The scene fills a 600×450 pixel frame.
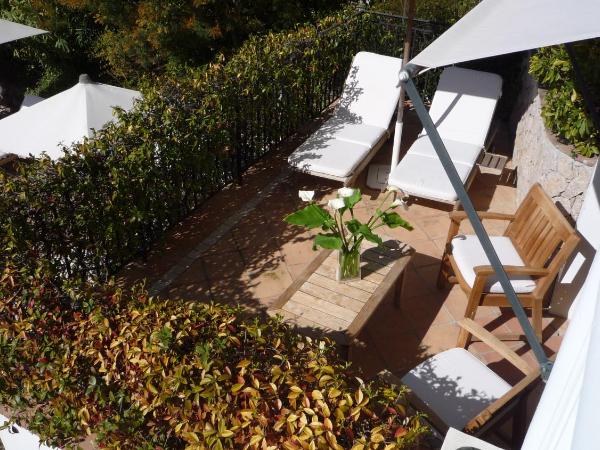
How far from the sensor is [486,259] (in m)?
4.28

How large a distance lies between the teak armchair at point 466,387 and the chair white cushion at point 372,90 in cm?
375

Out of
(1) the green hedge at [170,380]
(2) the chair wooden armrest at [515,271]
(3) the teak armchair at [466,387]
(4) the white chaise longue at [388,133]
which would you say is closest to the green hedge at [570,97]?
(4) the white chaise longue at [388,133]

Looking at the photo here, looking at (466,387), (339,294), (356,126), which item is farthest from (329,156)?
(466,387)

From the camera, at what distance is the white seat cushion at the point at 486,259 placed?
4.04 m

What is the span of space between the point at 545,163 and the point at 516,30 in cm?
256

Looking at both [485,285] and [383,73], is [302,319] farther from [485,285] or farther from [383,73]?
[383,73]

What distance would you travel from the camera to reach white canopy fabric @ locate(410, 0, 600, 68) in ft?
8.11

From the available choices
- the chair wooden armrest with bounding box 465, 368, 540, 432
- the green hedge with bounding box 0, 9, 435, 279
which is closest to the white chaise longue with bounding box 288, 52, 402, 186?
the green hedge with bounding box 0, 9, 435, 279

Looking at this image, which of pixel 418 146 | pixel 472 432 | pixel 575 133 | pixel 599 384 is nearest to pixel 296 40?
pixel 418 146

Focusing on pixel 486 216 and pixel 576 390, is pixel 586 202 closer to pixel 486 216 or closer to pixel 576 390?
pixel 486 216

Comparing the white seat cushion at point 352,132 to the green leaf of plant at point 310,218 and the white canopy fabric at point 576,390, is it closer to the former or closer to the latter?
the green leaf of plant at point 310,218

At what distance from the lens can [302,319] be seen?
3623mm

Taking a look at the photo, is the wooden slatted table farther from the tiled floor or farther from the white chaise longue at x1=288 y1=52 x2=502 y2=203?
the white chaise longue at x1=288 y1=52 x2=502 y2=203

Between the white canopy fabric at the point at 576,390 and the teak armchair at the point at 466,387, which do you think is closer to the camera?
the white canopy fabric at the point at 576,390
